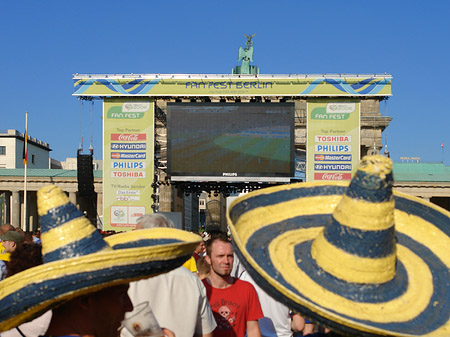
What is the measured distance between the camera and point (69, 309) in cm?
225

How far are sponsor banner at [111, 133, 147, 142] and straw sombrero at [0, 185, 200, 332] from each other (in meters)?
25.6

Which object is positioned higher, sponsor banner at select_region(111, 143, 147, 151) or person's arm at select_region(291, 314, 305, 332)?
sponsor banner at select_region(111, 143, 147, 151)

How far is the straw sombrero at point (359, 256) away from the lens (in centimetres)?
183

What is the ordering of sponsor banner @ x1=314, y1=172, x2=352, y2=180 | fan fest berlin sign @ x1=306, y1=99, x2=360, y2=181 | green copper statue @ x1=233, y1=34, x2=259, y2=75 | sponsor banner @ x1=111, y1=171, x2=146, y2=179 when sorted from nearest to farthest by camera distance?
sponsor banner @ x1=314, y1=172, x2=352, y2=180 < fan fest berlin sign @ x1=306, y1=99, x2=360, y2=181 < sponsor banner @ x1=111, y1=171, x2=146, y2=179 < green copper statue @ x1=233, y1=34, x2=259, y2=75

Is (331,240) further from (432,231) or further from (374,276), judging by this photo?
(432,231)

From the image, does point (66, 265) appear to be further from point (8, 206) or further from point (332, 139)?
point (8, 206)

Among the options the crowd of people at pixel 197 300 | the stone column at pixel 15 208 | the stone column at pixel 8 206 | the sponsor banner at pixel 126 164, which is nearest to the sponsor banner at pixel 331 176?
the sponsor banner at pixel 126 164

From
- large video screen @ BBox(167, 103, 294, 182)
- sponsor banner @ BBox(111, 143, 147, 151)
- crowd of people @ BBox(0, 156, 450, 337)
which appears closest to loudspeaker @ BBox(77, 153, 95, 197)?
sponsor banner @ BBox(111, 143, 147, 151)

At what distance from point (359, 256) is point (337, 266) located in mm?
94

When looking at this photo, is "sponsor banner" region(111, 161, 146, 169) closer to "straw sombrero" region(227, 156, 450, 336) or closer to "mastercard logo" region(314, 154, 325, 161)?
"mastercard logo" region(314, 154, 325, 161)

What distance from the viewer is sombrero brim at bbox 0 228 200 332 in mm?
2064

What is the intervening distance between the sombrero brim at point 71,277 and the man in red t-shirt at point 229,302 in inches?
97.2

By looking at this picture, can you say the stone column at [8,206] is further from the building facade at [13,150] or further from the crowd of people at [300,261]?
the crowd of people at [300,261]

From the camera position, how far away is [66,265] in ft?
6.73
